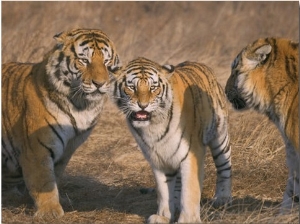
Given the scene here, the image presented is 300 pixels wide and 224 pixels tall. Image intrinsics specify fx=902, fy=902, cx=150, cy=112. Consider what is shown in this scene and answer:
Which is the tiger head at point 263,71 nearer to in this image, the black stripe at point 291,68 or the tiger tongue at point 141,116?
the black stripe at point 291,68

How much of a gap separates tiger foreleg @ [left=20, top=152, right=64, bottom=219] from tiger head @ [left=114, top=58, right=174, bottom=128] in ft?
2.65

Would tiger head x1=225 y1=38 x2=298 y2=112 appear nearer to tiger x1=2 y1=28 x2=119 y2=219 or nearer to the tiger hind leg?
the tiger hind leg

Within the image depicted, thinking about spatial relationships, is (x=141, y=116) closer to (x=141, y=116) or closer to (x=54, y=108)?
(x=141, y=116)

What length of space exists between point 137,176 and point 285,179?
4.44 ft

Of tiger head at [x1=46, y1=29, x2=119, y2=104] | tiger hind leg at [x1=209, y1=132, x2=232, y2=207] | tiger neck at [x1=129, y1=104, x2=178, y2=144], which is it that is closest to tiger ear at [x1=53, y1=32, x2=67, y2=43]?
tiger head at [x1=46, y1=29, x2=119, y2=104]

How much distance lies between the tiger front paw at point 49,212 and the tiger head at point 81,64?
760 millimetres

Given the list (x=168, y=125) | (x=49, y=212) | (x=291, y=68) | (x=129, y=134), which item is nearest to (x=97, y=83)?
(x=168, y=125)

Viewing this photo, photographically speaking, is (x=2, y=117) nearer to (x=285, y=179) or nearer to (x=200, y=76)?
(x=200, y=76)

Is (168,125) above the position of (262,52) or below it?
below

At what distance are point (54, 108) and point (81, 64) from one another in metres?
0.37

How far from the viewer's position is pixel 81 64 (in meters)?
6.40

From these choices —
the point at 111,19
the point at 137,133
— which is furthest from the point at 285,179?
the point at 111,19

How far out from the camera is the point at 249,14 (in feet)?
52.8

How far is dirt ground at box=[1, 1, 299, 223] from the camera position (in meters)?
6.62
